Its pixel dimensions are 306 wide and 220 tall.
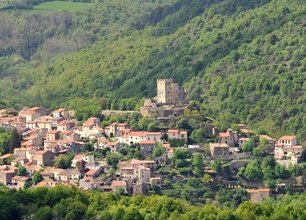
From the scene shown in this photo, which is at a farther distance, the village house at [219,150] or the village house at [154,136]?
the village house at [154,136]

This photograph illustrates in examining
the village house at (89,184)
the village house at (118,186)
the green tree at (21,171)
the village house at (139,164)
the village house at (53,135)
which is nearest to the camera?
the village house at (118,186)

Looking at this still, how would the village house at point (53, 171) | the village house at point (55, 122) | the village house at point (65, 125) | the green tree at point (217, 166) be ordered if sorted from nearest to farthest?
the village house at point (53, 171) → the green tree at point (217, 166) → the village house at point (65, 125) → the village house at point (55, 122)

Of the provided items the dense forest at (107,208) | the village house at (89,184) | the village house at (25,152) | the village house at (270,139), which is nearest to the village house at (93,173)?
the village house at (89,184)

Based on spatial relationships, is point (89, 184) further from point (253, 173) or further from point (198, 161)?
point (253, 173)

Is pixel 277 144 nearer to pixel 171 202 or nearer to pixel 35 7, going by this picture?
pixel 171 202

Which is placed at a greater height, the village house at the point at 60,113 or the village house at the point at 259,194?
the village house at the point at 60,113

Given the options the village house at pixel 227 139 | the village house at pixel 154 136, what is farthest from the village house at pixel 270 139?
the village house at pixel 154 136

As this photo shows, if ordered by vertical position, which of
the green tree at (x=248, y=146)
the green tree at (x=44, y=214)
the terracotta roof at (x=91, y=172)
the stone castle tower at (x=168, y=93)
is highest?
the stone castle tower at (x=168, y=93)

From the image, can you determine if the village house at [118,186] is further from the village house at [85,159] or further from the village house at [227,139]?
the village house at [227,139]

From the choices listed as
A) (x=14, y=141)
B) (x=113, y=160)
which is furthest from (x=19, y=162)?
(x=113, y=160)
